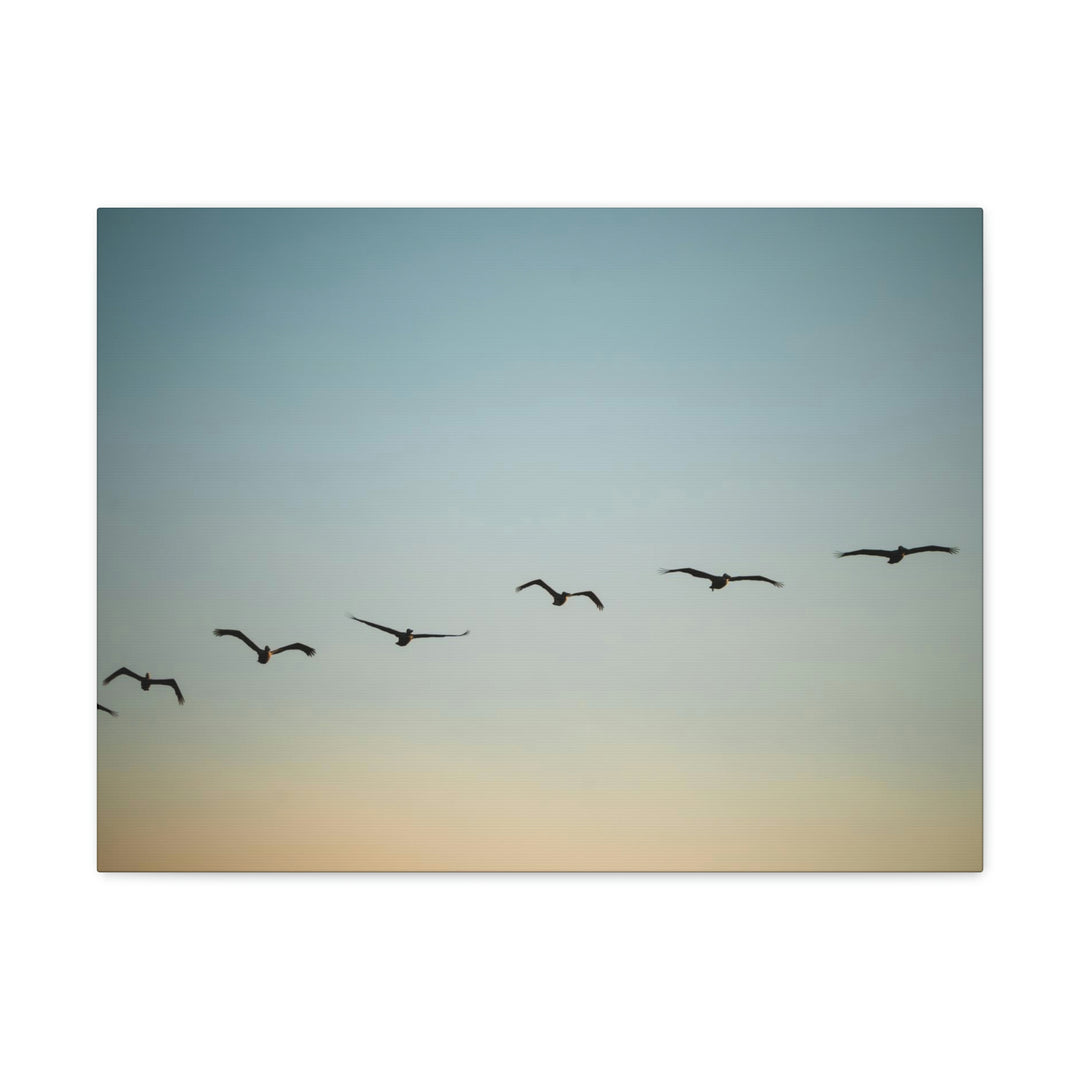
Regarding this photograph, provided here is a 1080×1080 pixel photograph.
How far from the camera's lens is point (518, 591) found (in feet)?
10.4

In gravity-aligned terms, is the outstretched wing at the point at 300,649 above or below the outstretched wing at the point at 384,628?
below

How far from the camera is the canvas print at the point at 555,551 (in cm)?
316

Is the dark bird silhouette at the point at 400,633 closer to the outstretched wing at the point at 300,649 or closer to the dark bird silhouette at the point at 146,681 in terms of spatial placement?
the outstretched wing at the point at 300,649

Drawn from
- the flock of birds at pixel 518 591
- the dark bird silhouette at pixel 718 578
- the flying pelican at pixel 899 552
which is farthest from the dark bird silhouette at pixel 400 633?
the flying pelican at pixel 899 552

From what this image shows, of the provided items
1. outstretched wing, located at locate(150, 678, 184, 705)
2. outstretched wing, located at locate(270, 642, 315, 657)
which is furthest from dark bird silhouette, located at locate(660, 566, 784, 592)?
outstretched wing, located at locate(150, 678, 184, 705)

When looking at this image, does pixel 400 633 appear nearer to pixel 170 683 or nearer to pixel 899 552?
pixel 170 683

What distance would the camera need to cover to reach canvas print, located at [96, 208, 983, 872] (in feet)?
10.4

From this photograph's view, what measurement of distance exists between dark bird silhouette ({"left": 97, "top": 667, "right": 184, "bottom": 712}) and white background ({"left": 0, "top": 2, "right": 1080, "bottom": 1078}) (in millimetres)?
125

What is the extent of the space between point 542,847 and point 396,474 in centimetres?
113

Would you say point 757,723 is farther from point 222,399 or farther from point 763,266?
point 222,399

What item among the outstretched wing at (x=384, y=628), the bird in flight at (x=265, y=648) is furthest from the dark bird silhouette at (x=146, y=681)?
the outstretched wing at (x=384, y=628)

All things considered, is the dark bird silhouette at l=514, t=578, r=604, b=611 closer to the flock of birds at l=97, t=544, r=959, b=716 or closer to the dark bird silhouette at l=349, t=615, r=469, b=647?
the flock of birds at l=97, t=544, r=959, b=716

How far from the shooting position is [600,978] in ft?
10.4
